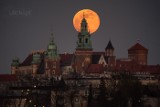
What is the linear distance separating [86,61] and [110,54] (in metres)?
7.87

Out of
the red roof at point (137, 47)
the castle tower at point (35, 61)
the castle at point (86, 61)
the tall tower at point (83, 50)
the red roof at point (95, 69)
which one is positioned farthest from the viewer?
the red roof at point (137, 47)

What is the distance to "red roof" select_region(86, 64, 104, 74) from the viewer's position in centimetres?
15412

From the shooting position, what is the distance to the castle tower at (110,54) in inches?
6270

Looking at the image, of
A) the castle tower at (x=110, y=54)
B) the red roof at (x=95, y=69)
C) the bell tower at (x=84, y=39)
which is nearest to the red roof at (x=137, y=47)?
the castle tower at (x=110, y=54)

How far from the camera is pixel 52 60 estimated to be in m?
162

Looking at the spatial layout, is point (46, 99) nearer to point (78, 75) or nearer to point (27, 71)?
point (78, 75)

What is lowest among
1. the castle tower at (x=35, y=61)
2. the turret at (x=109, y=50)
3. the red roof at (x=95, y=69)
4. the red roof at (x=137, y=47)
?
the red roof at (x=95, y=69)

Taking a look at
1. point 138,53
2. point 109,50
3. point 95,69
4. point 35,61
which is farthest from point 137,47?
point 35,61

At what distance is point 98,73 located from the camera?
15312 centimetres

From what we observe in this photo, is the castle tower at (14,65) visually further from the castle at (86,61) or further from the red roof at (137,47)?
the red roof at (137,47)

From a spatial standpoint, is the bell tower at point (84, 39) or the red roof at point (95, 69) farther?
the bell tower at point (84, 39)

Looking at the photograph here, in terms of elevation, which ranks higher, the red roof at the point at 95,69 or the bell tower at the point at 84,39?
the bell tower at the point at 84,39

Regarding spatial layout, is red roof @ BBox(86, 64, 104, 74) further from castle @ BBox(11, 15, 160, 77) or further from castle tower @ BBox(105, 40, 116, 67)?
castle tower @ BBox(105, 40, 116, 67)

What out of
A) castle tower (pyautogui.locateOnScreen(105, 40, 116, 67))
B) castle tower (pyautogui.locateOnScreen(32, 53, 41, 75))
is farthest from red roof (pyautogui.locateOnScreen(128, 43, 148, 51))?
castle tower (pyautogui.locateOnScreen(32, 53, 41, 75))
